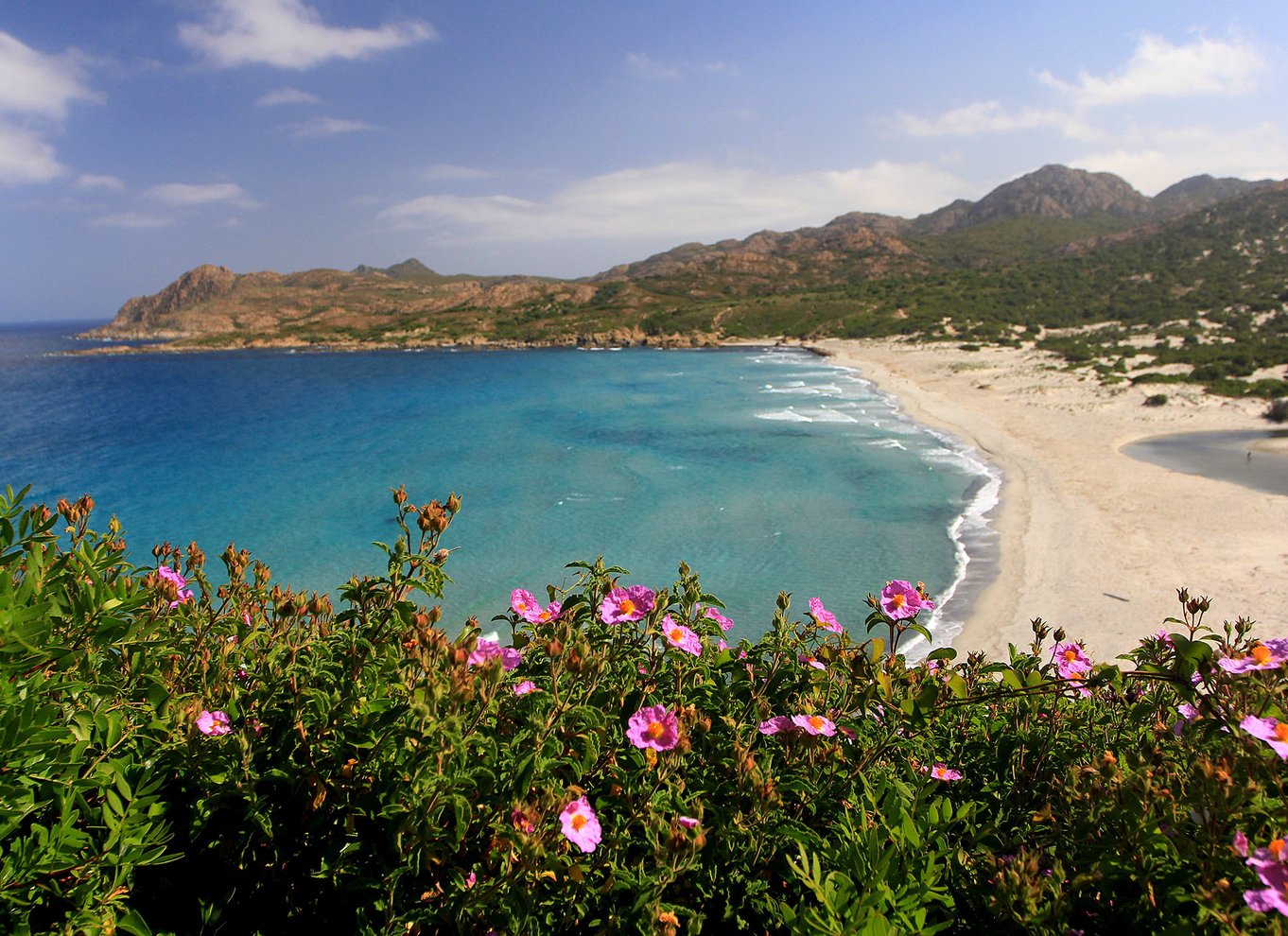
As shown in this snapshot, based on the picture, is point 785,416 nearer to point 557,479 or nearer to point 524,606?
point 557,479

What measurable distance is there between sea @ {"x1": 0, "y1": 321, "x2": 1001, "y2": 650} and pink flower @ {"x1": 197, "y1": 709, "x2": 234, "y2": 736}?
8.71 m

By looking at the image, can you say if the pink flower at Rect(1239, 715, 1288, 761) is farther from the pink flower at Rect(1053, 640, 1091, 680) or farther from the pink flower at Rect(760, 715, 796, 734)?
→ the pink flower at Rect(1053, 640, 1091, 680)

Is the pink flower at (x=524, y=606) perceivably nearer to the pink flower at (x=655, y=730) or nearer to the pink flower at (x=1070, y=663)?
the pink flower at (x=655, y=730)

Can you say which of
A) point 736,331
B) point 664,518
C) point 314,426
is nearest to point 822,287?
point 736,331

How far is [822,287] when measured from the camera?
120812mm

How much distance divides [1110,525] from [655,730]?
828 inches

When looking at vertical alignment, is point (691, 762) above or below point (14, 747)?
below

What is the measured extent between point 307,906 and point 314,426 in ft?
146

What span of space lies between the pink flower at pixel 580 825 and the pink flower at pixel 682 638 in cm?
76

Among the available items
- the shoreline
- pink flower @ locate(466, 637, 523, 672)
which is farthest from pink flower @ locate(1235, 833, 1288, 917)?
the shoreline

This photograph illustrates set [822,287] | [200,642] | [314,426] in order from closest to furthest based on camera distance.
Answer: [200,642] < [314,426] < [822,287]

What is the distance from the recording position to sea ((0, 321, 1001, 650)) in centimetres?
1748

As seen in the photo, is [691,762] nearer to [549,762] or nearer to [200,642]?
[549,762]

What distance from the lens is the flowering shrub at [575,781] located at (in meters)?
1.69
